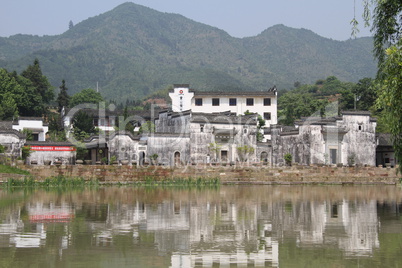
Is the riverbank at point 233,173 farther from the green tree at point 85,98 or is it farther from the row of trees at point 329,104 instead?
the green tree at point 85,98

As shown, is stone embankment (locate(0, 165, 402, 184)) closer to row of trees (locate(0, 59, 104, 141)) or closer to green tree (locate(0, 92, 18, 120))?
row of trees (locate(0, 59, 104, 141))

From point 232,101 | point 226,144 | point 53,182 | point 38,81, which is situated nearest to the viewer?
point 53,182

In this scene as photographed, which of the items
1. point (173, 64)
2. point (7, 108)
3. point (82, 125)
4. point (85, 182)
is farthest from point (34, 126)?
point (173, 64)

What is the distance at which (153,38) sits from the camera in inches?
7751

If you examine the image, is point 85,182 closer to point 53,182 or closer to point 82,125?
point 53,182

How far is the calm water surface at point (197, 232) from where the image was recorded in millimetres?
11625

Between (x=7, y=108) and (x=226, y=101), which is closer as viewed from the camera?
(x=7, y=108)

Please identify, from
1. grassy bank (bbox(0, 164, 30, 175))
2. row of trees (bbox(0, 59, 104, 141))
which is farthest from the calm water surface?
row of trees (bbox(0, 59, 104, 141))

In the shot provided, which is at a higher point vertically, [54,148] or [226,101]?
[226,101]

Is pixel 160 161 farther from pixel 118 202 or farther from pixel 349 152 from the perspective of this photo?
pixel 118 202

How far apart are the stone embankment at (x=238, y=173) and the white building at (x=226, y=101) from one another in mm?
20701

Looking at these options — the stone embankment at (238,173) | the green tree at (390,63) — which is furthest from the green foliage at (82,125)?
the green tree at (390,63)

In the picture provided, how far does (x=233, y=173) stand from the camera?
3625cm

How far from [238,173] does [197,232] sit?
21456 mm
